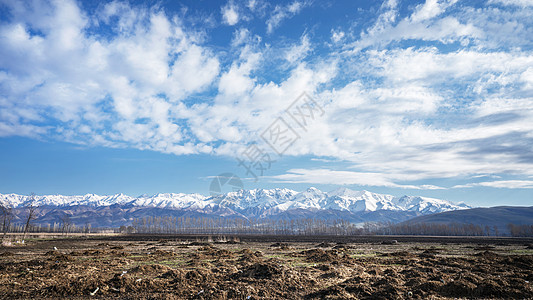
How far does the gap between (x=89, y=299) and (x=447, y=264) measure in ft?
113

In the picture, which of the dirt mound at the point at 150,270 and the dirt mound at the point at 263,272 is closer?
the dirt mound at the point at 263,272

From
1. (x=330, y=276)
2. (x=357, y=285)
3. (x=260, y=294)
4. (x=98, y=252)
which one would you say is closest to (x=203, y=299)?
(x=260, y=294)

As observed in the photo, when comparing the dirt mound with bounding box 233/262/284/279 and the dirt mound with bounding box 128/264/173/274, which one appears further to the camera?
the dirt mound with bounding box 128/264/173/274

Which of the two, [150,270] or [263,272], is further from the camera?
[150,270]

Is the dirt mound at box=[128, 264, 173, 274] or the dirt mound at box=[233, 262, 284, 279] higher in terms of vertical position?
the dirt mound at box=[233, 262, 284, 279]

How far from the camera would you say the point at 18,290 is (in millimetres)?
18109

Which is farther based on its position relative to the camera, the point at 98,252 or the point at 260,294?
the point at 98,252

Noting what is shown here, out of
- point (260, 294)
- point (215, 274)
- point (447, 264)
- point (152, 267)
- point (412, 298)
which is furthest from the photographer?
point (447, 264)

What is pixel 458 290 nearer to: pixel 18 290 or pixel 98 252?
pixel 18 290

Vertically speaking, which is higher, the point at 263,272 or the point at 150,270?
the point at 263,272

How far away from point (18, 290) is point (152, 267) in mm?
9296

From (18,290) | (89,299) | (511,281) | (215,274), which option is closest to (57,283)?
(18,290)

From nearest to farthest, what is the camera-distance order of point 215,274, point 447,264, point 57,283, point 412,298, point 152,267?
point 412,298, point 57,283, point 215,274, point 152,267, point 447,264

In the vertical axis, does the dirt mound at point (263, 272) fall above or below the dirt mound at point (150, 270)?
above
